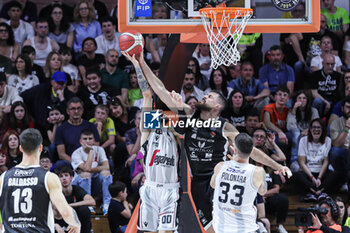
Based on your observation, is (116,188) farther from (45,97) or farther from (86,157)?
(45,97)

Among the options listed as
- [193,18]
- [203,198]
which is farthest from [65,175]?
[193,18]

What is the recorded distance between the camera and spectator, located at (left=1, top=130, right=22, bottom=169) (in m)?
10.9

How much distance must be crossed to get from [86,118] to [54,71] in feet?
3.21

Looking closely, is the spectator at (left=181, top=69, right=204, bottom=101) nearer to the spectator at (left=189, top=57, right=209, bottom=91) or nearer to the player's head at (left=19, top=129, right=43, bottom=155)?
the spectator at (left=189, top=57, right=209, bottom=91)

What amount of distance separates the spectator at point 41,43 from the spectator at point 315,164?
15.0ft

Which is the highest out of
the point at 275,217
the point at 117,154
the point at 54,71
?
the point at 54,71

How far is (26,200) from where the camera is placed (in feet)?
21.5

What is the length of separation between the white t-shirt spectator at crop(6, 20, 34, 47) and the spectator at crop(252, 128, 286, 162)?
4.47 m

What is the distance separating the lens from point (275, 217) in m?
10.7

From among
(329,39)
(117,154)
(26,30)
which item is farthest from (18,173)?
(329,39)

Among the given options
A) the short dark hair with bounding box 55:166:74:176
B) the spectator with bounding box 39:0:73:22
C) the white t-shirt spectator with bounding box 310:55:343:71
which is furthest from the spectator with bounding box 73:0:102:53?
the white t-shirt spectator with bounding box 310:55:343:71

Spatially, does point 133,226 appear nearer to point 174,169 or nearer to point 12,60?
point 174,169

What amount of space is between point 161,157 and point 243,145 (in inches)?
67.4

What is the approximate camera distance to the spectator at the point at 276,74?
12.4 m
